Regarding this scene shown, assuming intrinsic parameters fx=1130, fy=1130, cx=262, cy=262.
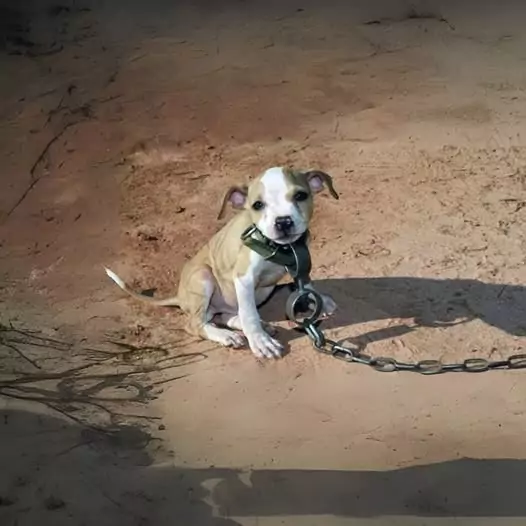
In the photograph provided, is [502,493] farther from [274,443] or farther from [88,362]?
[88,362]

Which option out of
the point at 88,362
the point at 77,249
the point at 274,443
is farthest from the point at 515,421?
the point at 77,249

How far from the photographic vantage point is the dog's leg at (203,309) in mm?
4641

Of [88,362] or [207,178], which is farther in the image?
[207,178]

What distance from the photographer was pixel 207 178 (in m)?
5.79

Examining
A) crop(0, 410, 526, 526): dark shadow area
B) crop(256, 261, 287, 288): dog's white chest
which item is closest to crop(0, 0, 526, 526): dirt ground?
crop(0, 410, 526, 526): dark shadow area

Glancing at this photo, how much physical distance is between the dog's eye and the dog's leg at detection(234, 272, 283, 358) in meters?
0.41

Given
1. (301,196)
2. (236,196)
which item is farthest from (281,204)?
(236,196)

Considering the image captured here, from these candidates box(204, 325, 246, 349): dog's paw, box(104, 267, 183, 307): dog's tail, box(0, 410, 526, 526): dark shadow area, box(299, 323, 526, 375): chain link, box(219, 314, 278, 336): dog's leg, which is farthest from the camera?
box(104, 267, 183, 307): dog's tail

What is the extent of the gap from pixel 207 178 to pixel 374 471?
2319 mm

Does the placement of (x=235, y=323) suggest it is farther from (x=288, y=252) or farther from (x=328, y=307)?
(x=288, y=252)

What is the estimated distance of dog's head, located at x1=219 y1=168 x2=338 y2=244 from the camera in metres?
4.23

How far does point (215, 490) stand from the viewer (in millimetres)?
3807

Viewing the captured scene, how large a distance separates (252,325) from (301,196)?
23.9 inches

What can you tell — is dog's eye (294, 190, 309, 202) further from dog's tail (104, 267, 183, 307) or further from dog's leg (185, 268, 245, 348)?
dog's tail (104, 267, 183, 307)
